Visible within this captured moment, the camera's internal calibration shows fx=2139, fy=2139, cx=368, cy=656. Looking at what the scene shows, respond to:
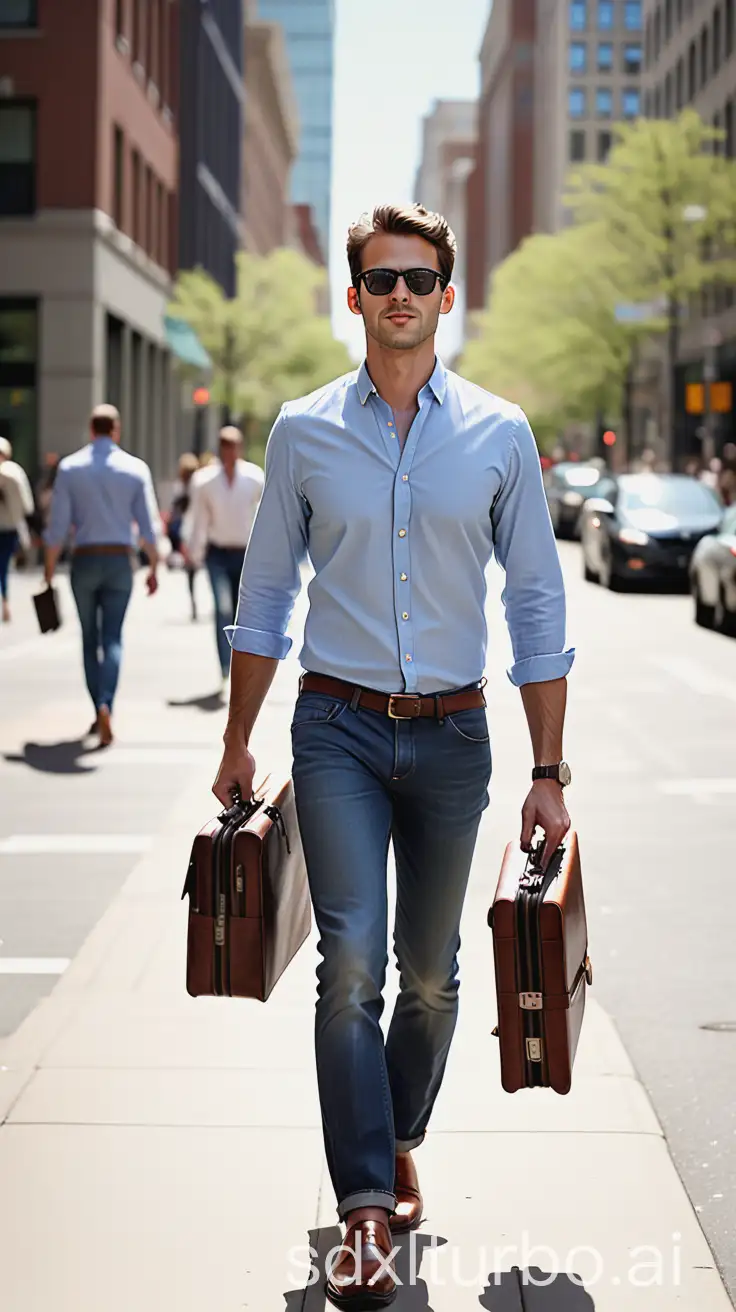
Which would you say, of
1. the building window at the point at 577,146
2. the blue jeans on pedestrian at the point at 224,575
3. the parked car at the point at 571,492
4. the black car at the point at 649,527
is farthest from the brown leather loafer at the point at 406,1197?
the building window at the point at 577,146

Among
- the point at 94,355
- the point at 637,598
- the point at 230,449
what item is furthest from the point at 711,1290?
the point at 94,355

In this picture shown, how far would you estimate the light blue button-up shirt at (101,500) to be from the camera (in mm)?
12344

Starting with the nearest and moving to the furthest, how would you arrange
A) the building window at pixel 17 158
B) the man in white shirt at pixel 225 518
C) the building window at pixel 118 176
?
the man in white shirt at pixel 225 518 < the building window at pixel 17 158 < the building window at pixel 118 176

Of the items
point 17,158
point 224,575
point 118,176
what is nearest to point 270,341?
point 118,176

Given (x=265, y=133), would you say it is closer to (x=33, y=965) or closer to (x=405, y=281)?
(x=33, y=965)

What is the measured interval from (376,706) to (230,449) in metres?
11.4

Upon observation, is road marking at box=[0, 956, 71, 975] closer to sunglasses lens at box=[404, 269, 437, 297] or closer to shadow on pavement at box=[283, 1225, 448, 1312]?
shadow on pavement at box=[283, 1225, 448, 1312]

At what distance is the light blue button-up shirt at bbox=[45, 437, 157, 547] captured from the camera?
12344 millimetres

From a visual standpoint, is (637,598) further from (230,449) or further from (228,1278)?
(228,1278)

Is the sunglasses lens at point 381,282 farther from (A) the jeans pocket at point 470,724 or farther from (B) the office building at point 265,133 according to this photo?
(B) the office building at point 265,133

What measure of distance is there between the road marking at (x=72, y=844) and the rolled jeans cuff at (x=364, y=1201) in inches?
194

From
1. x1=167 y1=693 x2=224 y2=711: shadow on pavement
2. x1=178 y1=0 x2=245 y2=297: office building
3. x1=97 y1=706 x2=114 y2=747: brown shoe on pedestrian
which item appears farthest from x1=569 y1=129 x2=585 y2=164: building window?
x1=97 y1=706 x2=114 y2=747: brown shoe on pedestrian

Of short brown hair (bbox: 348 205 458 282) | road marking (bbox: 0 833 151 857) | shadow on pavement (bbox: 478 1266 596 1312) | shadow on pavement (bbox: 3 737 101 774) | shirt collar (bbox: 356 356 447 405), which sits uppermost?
short brown hair (bbox: 348 205 458 282)

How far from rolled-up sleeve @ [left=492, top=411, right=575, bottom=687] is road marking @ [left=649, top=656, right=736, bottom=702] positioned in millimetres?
11315
